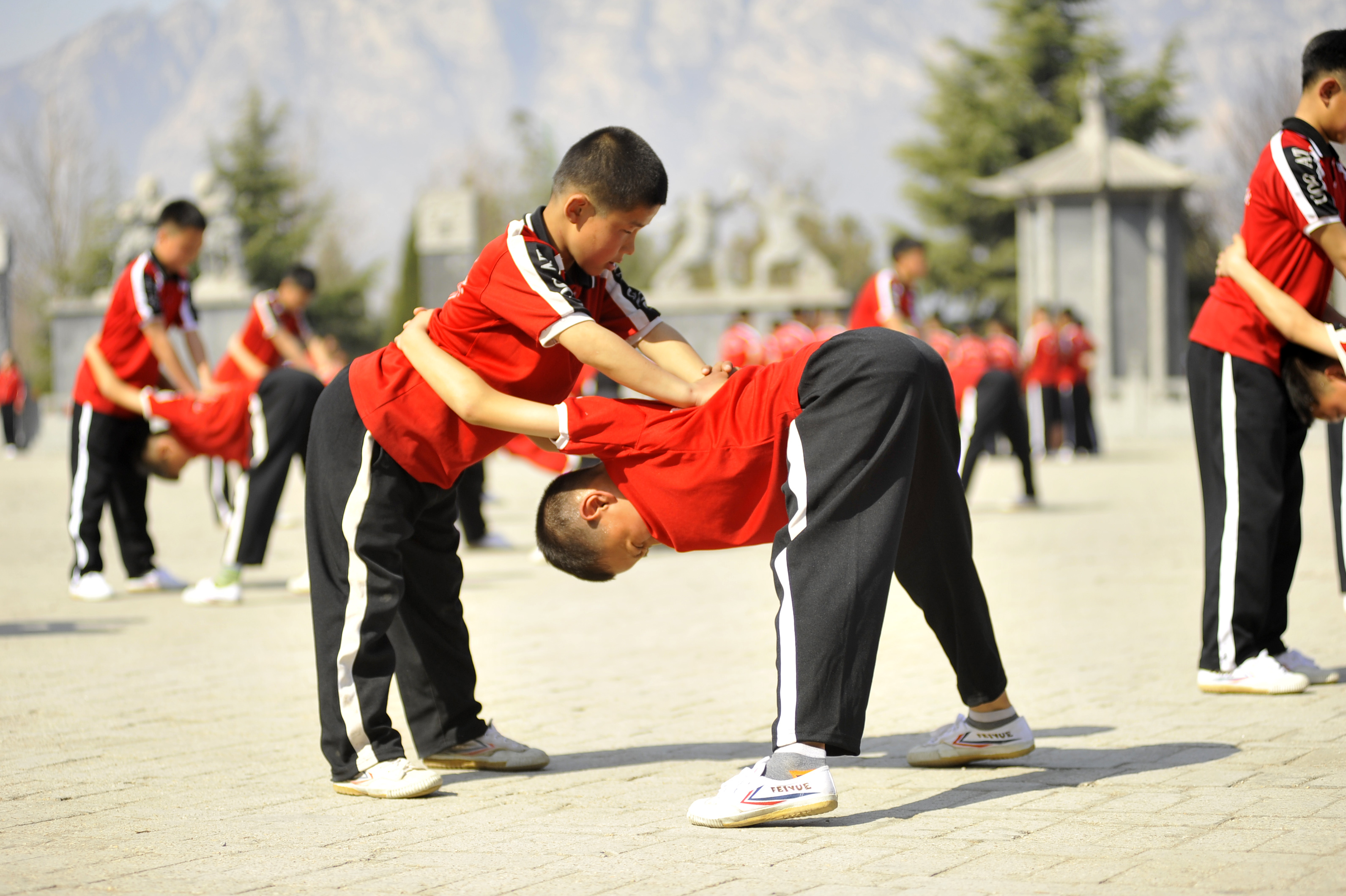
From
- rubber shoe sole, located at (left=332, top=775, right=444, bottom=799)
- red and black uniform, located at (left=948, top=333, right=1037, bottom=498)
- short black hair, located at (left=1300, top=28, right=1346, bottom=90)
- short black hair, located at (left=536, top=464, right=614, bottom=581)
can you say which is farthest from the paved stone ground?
red and black uniform, located at (left=948, top=333, right=1037, bottom=498)

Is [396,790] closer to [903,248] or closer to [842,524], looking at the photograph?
[842,524]

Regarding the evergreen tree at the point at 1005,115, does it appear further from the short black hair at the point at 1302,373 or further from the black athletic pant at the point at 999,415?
the short black hair at the point at 1302,373

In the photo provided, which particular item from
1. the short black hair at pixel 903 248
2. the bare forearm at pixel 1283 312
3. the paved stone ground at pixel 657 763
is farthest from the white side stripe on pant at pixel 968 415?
the bare forearm at pixel 1283 312

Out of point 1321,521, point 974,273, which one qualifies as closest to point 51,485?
point 1321,521

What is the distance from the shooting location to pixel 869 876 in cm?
321

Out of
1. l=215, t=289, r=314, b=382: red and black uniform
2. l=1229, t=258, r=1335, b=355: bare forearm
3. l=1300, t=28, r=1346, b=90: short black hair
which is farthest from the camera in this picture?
l=215, t=289, r=314, b=382: red and black uniform

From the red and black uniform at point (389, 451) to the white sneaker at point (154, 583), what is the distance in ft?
Answer: 18.3

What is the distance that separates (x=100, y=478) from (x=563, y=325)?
6112 mm

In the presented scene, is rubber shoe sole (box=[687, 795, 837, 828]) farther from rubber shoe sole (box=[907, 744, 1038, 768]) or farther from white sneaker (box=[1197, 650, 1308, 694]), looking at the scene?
white sneaker (box=[1197, 650, 1308, 694])

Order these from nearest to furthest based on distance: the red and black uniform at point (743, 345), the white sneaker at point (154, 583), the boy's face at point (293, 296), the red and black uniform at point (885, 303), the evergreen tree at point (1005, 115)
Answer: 1. the white sneaker at point (154, 583)
2. the boy's face at point (293, 296)
3. the red and black uniform at point (885, 303)
4. the red and black uniform at point (743, 345)
5. the evergreen tree at point (1005, 115)

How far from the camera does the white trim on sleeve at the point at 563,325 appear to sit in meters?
3.86

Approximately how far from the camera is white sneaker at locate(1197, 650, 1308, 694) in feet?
17.5

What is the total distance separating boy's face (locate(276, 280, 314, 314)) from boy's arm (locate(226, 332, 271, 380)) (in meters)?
0.46

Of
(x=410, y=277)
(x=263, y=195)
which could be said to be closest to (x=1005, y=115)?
(x=410, y=277)
